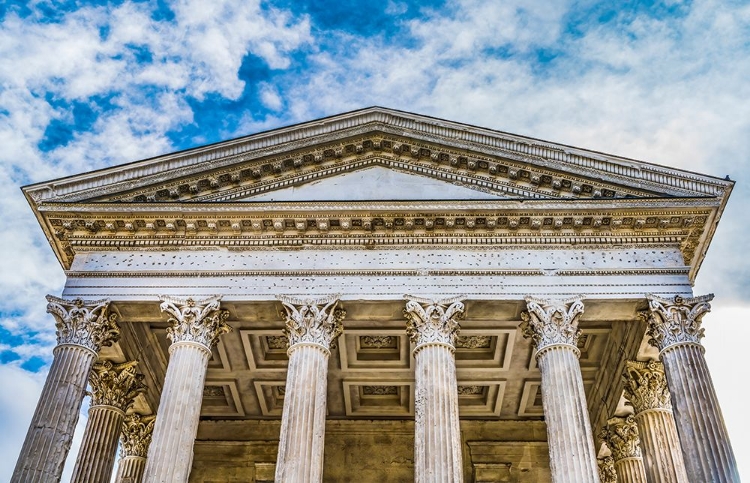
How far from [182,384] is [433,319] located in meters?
5.79

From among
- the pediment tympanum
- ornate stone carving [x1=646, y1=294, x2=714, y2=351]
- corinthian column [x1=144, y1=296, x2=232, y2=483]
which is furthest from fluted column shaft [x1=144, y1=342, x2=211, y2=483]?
ornate stone carving [x1=646, y1=294, x2=714, y2=351]

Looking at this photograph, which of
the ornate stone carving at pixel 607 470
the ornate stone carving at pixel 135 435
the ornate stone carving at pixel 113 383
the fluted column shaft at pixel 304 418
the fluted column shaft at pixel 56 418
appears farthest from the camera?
the ornate stone carving at pixel 607 470

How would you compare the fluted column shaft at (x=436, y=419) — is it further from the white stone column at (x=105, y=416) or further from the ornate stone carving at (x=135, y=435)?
the ornate stone carving at (x=135, y=435)

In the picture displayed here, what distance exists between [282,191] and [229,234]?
1.93 metres

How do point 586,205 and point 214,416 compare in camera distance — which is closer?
point 586,205

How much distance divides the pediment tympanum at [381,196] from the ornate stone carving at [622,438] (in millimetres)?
4704

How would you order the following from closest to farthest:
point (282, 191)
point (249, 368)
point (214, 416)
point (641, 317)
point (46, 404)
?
point (46, 404) → point (641, 317) → point (282, 191) → point (249, 368) → point (214, 416)

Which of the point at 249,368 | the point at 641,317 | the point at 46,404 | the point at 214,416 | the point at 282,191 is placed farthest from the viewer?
the point at 214,416

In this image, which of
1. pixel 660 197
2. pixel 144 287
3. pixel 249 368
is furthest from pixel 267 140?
pixel 660 197

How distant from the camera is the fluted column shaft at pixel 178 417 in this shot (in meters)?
15.5

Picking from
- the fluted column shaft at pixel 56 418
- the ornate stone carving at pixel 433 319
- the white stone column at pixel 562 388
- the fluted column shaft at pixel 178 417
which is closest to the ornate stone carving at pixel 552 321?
the white stone column at pixel 562 388

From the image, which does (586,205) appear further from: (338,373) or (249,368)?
(249,368)

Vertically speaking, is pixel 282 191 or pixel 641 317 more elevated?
pixel 282 191

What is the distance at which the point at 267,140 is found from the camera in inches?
790
